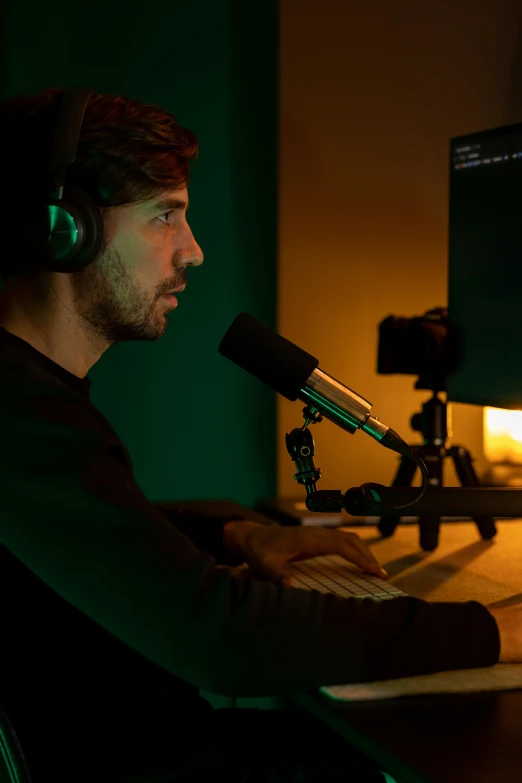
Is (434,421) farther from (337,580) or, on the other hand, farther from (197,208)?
(197,208)

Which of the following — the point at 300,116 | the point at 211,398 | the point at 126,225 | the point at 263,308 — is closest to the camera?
the point at 126,225

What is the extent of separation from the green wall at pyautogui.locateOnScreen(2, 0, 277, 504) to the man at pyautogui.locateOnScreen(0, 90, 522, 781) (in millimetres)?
1050

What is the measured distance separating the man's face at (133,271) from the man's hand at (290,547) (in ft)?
1.12

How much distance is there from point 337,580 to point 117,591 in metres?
0.45

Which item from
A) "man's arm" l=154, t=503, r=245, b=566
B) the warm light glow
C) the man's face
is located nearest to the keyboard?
"man's arm" l=154, t=503, r=245, b=566

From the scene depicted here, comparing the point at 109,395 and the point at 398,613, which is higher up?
the point at 109,395

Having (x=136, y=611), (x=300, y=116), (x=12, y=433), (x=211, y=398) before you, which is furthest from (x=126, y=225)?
(x=211, y=398)

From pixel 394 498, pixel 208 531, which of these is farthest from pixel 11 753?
pixel 208 531

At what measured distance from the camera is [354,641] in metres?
0.82

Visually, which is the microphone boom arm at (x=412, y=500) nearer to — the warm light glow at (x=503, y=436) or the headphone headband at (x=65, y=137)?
the headphone headband at (x=65, y=137)

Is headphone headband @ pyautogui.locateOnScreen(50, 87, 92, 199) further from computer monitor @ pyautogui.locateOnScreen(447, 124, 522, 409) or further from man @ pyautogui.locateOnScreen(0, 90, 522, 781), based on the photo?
computer monitor @ pyautogui.locateOnScreen(447, 124, 522, 409)

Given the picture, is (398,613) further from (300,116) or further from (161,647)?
(300,116)

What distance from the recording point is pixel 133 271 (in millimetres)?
1075

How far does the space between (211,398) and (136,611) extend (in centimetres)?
155
